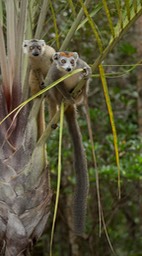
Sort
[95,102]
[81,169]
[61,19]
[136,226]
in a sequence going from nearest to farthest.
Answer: [81,169] → [61,19] → [95,102] → [136,226]

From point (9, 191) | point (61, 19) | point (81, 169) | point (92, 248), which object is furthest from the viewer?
point (92, 248)

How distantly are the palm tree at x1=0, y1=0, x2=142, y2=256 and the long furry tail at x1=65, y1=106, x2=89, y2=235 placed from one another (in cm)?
17

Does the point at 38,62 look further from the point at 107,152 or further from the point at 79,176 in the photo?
the point at 107,152

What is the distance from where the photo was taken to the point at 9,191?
8.85ft

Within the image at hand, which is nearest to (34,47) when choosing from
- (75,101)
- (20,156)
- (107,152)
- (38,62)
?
(38,62)

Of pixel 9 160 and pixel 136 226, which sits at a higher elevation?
pixel 9 160

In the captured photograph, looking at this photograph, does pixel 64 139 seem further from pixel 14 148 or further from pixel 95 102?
pixel 14 148

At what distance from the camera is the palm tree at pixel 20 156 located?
106 inches

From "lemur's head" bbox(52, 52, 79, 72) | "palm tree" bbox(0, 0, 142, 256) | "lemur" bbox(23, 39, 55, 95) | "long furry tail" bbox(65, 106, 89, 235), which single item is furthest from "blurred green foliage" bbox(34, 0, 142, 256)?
"palm tree" bbox(0, 0, 142, 256)

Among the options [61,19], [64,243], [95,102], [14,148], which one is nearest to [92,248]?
[64,243]

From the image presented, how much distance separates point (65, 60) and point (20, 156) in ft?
2.01

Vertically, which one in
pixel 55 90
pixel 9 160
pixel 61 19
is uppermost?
pixel 61 19

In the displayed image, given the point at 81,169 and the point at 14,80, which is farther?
the point at 81,169

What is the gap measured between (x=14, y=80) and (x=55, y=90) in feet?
1.35
